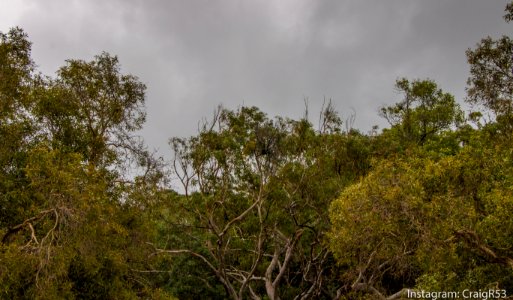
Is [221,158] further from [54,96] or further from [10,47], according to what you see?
[10,47]

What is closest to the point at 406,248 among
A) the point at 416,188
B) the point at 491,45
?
the point at 416,188

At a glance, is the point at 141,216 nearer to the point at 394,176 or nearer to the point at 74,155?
the point at 74,155

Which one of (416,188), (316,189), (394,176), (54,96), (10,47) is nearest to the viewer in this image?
(416,188)

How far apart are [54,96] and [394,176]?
11.3 metres

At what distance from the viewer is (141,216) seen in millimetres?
15297

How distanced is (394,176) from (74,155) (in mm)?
9021

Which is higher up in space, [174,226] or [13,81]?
[13,81]

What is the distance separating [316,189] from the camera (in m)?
24.4

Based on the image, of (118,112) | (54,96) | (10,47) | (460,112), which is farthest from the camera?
(460,112)

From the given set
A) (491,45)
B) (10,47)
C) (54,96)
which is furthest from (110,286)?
(491,45)

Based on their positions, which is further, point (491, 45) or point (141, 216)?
point (491, 45)

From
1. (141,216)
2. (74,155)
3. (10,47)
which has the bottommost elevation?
(141,216)

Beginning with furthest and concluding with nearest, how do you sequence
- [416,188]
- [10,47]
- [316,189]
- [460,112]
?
[460,112] < [316,189] < [10,47] < [416,188]

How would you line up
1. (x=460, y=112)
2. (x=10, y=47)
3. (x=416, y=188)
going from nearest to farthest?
(x=416, y=188) → (x=10, y=47) → (x=460, y=112)
